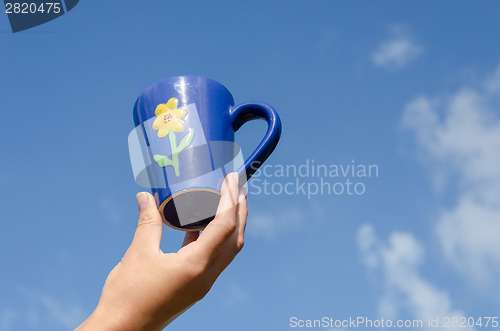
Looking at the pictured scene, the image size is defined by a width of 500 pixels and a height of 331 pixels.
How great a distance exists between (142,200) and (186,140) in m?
0.36

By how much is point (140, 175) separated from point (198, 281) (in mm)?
885

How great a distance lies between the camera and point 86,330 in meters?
1.28

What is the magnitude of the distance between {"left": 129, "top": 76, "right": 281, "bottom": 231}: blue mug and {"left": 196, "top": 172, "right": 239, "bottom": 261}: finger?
0.23 m

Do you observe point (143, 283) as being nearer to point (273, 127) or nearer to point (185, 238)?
point (185, 238)

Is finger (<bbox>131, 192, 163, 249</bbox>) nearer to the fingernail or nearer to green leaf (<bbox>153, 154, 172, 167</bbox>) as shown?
the fingernail

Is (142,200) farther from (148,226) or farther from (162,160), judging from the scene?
(162,160)

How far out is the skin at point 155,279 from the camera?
1341mm

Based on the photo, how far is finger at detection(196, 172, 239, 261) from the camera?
1.49 m

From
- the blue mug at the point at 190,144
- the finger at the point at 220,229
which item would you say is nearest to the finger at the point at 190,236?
the blue mug at the point at 190,144

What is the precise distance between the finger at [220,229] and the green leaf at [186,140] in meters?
0.31

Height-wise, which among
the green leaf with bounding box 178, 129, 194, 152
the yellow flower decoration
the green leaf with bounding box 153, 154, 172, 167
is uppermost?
the yellow flower decoration

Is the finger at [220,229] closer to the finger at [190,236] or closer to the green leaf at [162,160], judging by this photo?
the green leaf at [162,160]

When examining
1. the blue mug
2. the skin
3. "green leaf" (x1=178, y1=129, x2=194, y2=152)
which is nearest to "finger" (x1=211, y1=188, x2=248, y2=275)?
the skin

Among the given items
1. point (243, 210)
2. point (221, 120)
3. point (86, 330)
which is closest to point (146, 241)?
point (86, 330)
